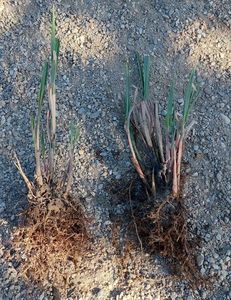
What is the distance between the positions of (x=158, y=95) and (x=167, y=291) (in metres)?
0.67

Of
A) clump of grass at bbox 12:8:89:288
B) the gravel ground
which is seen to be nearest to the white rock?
the gravel ground

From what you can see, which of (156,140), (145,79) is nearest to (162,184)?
(156,140)

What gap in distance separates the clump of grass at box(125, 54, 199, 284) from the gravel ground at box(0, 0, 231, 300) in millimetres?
71

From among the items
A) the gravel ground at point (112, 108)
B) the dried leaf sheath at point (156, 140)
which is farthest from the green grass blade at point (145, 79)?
the gravel ground at point (112, 108)

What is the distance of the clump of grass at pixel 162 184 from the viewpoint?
72.8 inches

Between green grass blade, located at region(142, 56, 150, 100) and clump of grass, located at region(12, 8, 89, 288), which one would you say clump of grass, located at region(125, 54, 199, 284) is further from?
clump of grass, located at region(12, 8, 89, 288)

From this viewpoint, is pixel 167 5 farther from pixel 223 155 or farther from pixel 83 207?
pixel 83 207

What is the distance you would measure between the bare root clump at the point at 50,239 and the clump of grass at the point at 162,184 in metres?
0.20

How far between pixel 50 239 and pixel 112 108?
0.51 metres

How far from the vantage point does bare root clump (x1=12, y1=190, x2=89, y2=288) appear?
1859mm

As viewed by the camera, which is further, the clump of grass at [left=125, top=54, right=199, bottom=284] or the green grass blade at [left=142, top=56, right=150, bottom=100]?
the green grass blade at [left=142, top=56, right=150, bottom=100]

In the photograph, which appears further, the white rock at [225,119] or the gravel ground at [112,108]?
the white rock at [225,119]

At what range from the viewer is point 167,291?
1.89 metres

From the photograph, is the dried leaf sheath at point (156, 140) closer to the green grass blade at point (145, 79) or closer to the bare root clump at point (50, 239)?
the green grass blade at point (145, 79)
